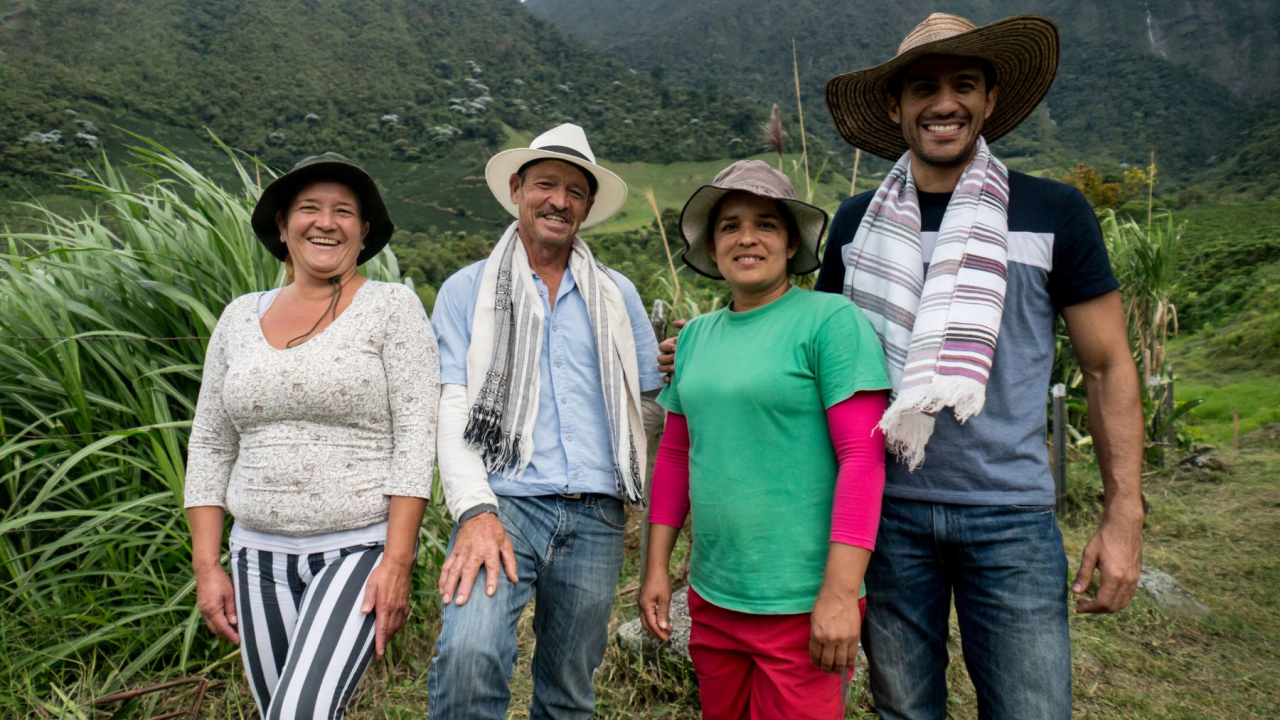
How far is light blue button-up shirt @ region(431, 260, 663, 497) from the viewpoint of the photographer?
1748mm

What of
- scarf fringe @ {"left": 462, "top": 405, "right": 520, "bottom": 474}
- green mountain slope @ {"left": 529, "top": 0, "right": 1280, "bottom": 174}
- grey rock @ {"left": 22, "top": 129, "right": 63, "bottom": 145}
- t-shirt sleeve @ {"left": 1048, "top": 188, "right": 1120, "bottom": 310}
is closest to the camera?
t-shirt sleeve @ {"left": 1048, "top": 188, "right": 1120, "bottom": 310}

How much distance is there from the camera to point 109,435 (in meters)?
2.50

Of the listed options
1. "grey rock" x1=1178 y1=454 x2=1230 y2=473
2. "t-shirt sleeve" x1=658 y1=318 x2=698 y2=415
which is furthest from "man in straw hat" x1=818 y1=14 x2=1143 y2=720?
"grey rock" x1=1178 y1=454 x2=1230 y2=473

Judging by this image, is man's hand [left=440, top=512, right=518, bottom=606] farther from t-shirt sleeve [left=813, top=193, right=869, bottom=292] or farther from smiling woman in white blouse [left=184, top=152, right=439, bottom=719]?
t-shirt sleeve [left=813, top=193, right=869, bottom=292]

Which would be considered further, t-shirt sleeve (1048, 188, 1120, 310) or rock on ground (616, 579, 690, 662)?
rock on ground (616, 579, 690, 662)

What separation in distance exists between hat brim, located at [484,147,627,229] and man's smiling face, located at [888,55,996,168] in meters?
0.75

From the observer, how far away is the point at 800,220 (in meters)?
1.67

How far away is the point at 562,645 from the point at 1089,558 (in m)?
1.14

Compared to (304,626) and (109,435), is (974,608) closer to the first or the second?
(304,626)

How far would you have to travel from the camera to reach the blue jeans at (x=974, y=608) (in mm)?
1439

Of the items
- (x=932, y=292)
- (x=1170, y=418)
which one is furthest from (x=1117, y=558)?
(x=1170, y=418)

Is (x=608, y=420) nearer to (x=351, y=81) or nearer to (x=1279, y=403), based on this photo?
(x=1279, y=403)

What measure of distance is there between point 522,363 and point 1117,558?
130 centimetres

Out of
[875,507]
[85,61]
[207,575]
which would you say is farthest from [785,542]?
[85,61]
